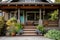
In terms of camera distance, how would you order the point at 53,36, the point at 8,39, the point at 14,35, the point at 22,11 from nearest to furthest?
the point at 53,36 < the point at 8,39 < the point at 14,35 < the point at 22,11

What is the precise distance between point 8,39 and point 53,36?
6488mm

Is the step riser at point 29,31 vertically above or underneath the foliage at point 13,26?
underneath

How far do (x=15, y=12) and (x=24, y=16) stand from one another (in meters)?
1.55

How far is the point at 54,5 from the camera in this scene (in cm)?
2430

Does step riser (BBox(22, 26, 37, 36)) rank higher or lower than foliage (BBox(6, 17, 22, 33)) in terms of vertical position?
lower

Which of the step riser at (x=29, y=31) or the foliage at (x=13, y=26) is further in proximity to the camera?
the step riser at (x=29, y=31)

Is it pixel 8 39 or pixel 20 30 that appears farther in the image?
pixel 20 30

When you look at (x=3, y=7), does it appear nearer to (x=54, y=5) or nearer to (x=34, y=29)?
(x=34, y=29)

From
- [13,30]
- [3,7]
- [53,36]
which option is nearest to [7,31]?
[13,30]

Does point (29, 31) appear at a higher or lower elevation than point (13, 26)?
lower

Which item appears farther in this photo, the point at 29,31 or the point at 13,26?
the point at 29,31

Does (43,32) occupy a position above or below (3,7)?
below

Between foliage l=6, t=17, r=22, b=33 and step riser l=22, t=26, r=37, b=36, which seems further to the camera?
step riser l=22, t=26, r=37, b=36

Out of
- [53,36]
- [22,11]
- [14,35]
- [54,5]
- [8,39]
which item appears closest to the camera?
[53,36]
